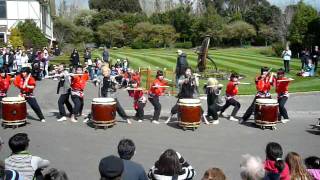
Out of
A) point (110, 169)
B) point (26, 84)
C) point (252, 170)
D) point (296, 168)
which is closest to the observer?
point (110, 169)

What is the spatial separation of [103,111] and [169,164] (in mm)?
7500

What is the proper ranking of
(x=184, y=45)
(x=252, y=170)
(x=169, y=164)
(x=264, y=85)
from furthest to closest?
1. (x=184, y=45)
2. (x=264, y=85)
3. (x=169, y=164)
4. (x=252, y=170)

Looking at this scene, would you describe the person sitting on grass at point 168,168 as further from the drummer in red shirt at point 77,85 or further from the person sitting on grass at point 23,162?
the drummer in red shirt at point 77,85

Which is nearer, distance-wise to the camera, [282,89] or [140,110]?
[282,89]

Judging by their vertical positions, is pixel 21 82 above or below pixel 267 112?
above

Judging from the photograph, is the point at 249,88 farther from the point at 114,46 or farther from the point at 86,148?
the point at 114,46

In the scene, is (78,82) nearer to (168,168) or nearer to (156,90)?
(156,90)

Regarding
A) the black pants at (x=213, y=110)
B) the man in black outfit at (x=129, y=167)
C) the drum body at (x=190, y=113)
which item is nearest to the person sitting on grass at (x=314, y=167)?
the man in black outfit at (x=129, y=167)

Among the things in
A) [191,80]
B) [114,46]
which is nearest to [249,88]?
[191,80]

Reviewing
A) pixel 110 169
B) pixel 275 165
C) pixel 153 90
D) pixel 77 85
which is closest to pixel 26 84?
pixel 77 85

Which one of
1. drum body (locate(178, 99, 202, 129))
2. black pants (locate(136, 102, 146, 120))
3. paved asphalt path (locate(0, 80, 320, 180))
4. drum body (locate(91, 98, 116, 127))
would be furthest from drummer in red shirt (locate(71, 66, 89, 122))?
drum body (locate(178, 99, 202, 129))

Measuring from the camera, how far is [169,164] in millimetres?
6145

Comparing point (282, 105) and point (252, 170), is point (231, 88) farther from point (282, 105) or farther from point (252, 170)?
point (252, 170)

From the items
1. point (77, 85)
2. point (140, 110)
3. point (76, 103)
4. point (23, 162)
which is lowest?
point (140, 110)
